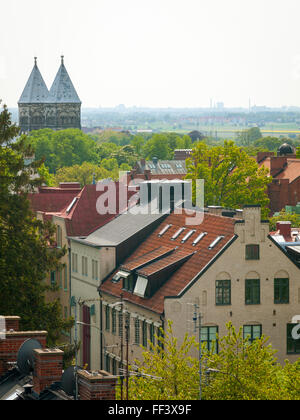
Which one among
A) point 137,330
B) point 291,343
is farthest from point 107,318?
point 291,343

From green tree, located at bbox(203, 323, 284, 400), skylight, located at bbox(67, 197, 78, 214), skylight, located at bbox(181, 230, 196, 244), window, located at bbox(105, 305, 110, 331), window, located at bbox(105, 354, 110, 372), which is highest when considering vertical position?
skylight, located at bbox(181, 230, 196, 244)

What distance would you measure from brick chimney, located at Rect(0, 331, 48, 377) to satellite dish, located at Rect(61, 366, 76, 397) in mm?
3550

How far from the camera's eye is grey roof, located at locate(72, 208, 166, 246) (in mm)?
56062

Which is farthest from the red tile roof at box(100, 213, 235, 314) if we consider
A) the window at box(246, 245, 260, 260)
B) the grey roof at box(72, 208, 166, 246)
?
the grey roof at box(72, 208, 166, 246)

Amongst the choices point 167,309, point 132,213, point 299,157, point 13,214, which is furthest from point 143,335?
point 299,157

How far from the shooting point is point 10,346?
86.1 feet

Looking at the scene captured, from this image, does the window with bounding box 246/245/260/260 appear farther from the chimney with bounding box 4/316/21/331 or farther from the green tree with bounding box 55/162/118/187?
the green tree with bounding box 55/162/118/187

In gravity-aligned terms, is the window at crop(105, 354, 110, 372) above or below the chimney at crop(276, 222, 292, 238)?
Result: below

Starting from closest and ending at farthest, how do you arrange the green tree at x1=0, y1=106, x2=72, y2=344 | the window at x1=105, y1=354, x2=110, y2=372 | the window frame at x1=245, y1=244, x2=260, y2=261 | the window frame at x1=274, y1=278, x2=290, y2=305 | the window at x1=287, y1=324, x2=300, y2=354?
the window frame at x1=245, y1=244, x2=260, y2=261
the window at x1=287, y1=324, x2=300, y2=354
the window frame at x1=274, y1=278, x2=290, y2=305
the green tree at x1=0, y1=106, x2=72, y2=344
the window at x1=105, y1=354, x2=110, y2=372

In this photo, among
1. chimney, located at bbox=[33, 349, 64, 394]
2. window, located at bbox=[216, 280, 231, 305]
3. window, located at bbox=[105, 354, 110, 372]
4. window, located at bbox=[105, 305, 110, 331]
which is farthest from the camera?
window, located at bbox=[105, 305, 110, 331]

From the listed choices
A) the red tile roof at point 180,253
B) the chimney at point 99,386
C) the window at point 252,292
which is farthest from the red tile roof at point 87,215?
the chimney at point 99,386

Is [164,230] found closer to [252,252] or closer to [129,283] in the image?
[129,283]

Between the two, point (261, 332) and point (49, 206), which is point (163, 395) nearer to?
point (261, 332)

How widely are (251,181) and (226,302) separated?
1646 inches
